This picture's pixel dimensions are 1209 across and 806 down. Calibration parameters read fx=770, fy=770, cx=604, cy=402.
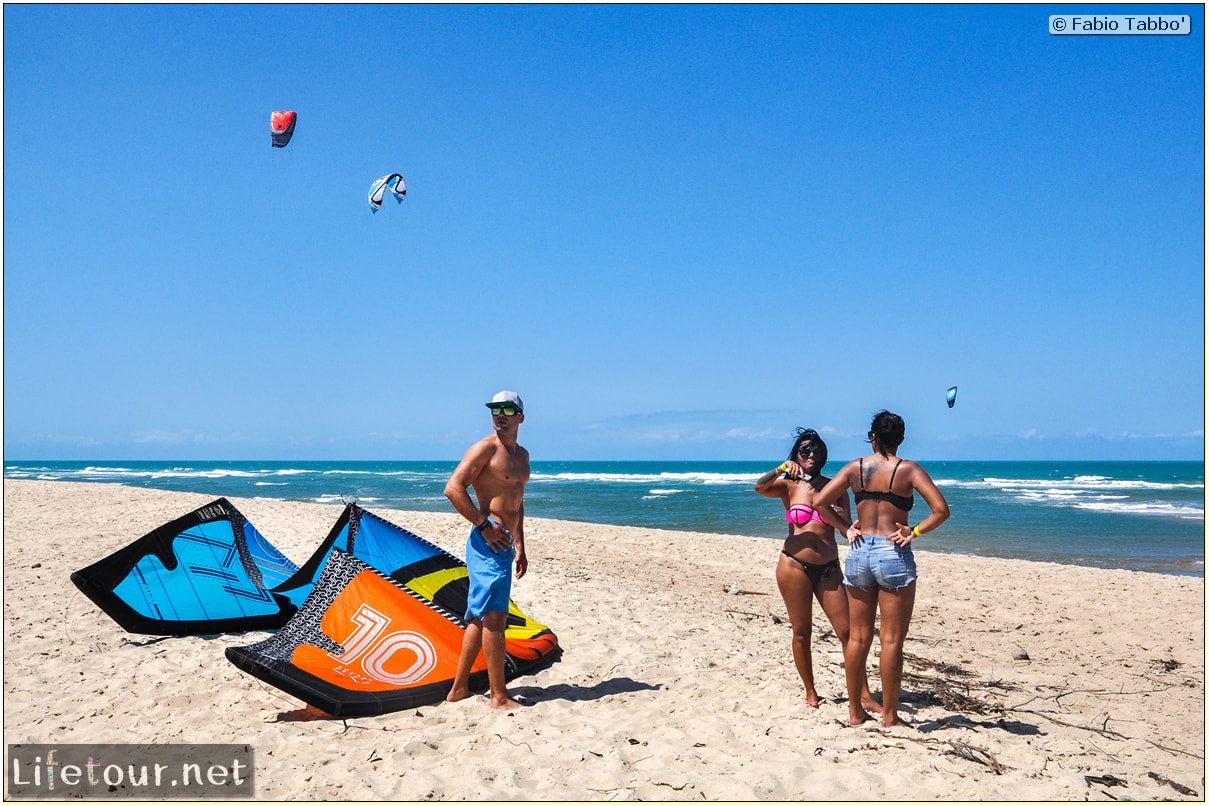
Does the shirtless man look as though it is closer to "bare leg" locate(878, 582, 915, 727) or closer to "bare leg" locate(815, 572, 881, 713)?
"bare leg" locate(815, 572, 881, 713)

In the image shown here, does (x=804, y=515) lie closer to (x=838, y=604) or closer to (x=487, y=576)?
(x=838, y=604)

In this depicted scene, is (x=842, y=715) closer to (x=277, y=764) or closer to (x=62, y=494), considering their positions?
(x=277, y=764)

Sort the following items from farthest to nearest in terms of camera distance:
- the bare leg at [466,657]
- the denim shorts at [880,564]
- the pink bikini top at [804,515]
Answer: the bare leg at [466,657] → the pink bikini top at [804,515] → the denim shorts at [880,564]

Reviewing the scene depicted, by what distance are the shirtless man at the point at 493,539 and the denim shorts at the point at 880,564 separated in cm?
181

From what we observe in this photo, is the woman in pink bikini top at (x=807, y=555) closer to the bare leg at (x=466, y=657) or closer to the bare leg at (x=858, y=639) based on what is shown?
the bare leg at (x=858, y=639)

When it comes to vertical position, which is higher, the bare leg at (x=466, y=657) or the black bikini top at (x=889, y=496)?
the black bikini top at (x=889, y=496)

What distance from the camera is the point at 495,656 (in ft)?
14.5

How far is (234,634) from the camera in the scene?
6082mm

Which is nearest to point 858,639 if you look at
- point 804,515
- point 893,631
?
point 893,631

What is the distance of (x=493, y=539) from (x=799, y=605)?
1786 millimetres

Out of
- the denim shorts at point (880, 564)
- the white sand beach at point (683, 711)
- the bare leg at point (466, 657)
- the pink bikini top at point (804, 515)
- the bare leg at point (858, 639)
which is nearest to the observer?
the white sand beach at point (683, 711)

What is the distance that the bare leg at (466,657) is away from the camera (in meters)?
4.51

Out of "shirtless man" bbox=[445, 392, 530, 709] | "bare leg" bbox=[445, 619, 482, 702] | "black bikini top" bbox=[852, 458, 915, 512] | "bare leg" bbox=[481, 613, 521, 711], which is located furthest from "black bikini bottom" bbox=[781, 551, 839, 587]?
"bare leg" bbox=[445, 619, 482, 702]

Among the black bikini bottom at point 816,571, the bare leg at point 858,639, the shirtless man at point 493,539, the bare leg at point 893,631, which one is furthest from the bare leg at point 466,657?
the bare leg at point 893,631
